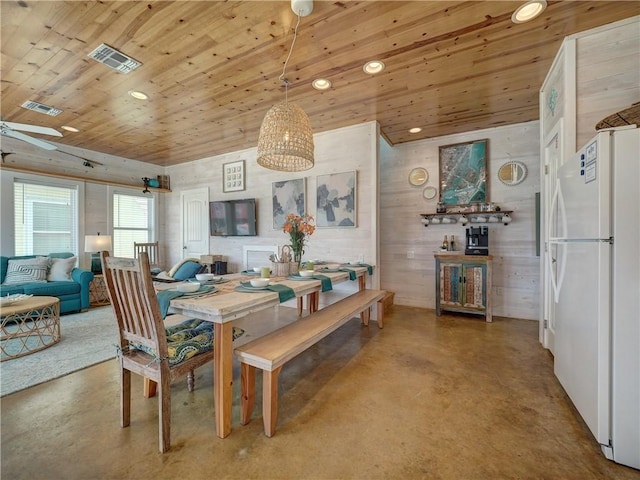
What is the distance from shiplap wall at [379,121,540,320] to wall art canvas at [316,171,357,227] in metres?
1.04

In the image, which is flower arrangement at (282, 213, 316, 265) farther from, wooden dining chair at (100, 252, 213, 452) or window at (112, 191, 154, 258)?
window at (112, 191, 154, 258)

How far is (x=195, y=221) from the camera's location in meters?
5.81

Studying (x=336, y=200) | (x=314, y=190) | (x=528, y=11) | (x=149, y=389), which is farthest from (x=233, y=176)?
(x=528, y=11)

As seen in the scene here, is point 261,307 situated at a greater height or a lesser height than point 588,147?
lesser

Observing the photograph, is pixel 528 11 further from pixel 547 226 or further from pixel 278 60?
pixel 278 60

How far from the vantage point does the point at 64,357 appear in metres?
2.59

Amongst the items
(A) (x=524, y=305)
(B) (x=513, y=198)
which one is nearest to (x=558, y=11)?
(B) (x=513, y=198)

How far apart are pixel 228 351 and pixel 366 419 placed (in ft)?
3.25

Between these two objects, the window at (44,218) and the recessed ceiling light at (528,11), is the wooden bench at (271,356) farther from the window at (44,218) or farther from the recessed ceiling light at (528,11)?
the window at (44,218)

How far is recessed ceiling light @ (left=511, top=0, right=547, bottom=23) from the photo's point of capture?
1.84 meters

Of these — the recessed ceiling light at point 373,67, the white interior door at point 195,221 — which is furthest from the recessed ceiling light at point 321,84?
the white interior door at point 195,221

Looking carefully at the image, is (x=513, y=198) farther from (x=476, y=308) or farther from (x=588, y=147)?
(x=588, y=147)

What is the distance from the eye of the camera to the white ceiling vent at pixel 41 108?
3.29 meters

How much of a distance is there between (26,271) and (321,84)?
189 inches
